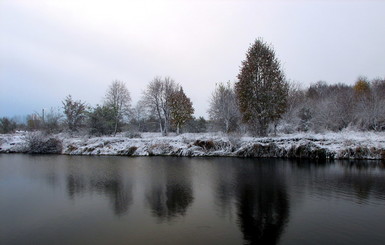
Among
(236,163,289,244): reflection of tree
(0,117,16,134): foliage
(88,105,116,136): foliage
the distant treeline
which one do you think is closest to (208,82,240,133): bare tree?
the distant treeline

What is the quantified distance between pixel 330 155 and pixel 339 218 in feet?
58.4

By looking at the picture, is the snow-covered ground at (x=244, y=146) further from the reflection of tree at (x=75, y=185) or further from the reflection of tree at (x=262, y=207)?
the reflection of tree at (x=75, y=185)

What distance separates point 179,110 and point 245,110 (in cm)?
1735

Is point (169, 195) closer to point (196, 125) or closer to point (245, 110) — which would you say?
point (245, 110)

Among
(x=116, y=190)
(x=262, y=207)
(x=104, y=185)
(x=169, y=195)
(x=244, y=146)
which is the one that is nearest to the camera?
(x=262, y=207)

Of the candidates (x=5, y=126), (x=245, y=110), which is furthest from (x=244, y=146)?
(x=5, y=126)

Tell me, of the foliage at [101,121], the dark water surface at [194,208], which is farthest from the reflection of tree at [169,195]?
the foliage at [101,121]

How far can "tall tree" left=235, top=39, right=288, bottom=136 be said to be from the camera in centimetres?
2959

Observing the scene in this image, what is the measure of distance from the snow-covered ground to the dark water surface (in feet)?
24.7

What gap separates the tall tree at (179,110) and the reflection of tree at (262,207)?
29.7 m

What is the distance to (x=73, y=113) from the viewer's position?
42.9 m

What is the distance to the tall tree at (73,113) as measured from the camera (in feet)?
139

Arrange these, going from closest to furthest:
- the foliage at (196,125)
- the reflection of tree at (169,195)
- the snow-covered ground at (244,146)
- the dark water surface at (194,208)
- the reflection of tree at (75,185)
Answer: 1. the dark water surface at (194,208)
2. the reflection of tree at (169,195)
3. the reflection of tree at (75,185)
4. the snow-covered ground at (244,146)
5. the foliage at (196,125)

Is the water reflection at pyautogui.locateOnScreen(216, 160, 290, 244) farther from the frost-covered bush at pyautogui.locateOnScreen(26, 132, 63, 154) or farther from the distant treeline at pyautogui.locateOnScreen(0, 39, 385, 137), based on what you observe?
the frost-covered bush at pyautogui.locateOnScreen(26, 132, 63, 154)
